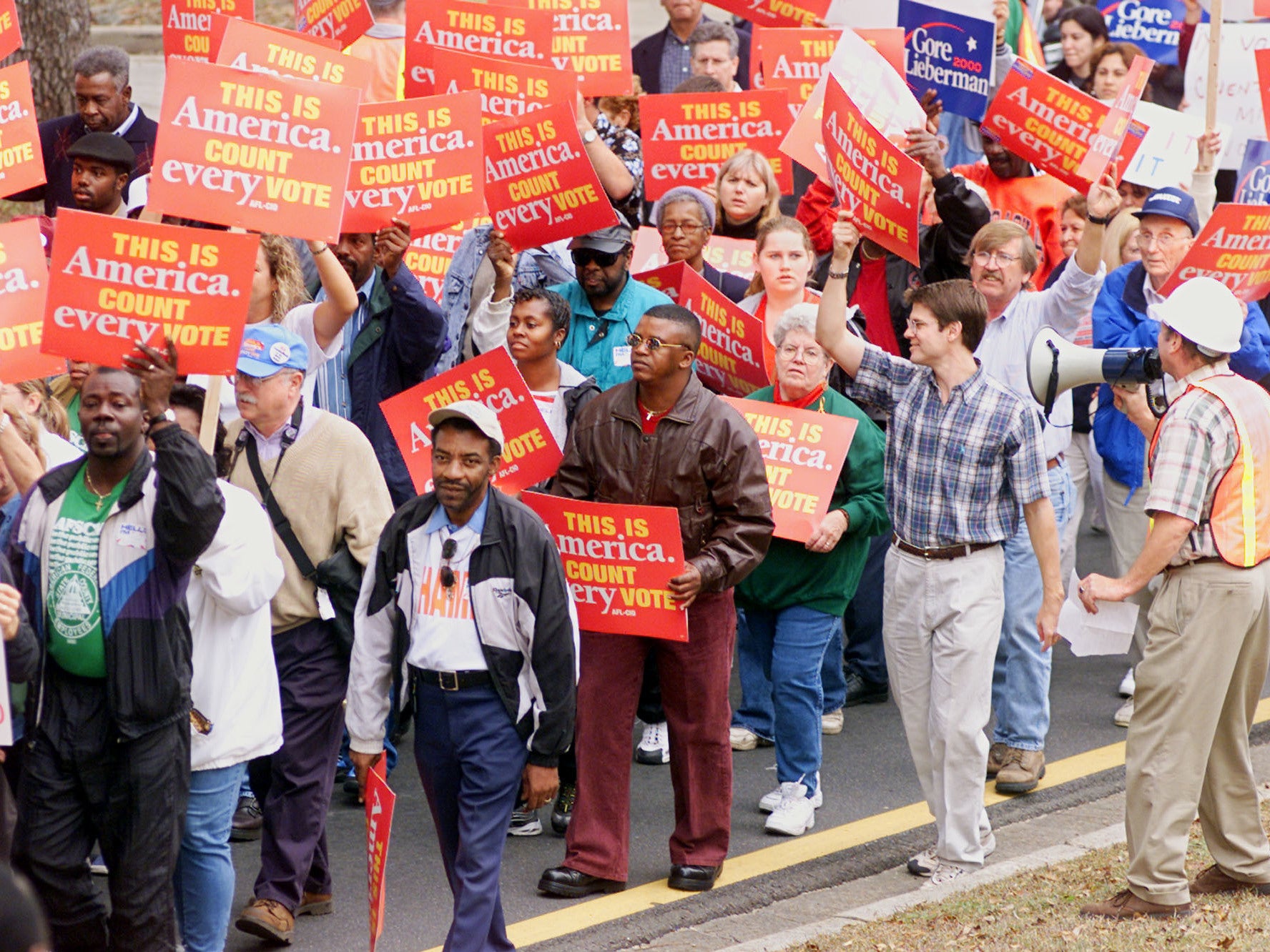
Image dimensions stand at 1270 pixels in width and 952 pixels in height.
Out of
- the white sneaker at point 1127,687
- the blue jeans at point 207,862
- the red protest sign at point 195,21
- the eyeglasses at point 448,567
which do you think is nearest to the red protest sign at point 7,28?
the red protest sign at point 195,21

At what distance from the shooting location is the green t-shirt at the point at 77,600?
16.8 ft

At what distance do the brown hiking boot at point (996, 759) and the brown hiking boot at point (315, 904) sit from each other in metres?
3.09

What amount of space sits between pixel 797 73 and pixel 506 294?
2.84m

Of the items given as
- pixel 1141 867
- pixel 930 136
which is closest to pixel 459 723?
pixel 1141 867

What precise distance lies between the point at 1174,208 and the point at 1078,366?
2.13 meters

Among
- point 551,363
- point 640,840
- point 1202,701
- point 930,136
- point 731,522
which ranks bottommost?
point 640,840

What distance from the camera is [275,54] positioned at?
7.40 metres

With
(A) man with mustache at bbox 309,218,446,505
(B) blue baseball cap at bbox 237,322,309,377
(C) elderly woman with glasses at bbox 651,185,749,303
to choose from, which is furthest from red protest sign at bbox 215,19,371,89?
(C) elderly woman with glasses at bbox 651,185,749,303

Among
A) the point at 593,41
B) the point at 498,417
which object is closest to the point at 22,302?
the point at 498,417

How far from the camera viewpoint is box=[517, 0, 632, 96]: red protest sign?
933 centimetres

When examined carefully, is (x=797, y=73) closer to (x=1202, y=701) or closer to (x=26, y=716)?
(x=1202, y=701)

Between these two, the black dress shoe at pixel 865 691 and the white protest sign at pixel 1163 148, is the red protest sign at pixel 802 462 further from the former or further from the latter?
the white protest sign at pixel 1163 148

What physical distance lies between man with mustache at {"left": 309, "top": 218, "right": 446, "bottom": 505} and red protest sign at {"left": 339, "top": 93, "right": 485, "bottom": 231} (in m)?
0.10

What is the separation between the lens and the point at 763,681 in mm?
8305
